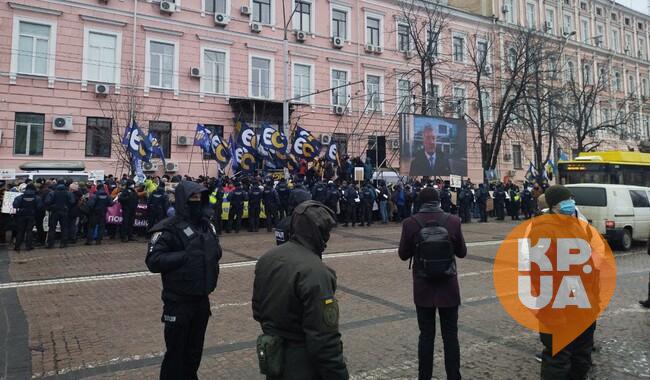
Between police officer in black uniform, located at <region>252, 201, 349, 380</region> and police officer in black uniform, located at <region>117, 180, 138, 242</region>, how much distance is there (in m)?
13.0

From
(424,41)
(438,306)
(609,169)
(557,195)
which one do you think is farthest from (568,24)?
(438,306)

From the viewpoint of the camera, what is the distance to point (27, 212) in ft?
39.7

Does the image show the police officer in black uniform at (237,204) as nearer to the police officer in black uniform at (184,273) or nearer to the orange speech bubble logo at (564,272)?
the police officer in black uniform at (184,273)

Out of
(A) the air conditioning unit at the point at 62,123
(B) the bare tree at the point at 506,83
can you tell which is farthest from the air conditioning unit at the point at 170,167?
(B) the bare tree at the point at 506,83

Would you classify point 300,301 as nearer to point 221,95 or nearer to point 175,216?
point 175,216

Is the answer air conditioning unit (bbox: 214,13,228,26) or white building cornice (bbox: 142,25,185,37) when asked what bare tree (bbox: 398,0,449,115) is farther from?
white building cornice (bbox: 142,25,185,37)

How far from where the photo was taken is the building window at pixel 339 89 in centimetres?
2906

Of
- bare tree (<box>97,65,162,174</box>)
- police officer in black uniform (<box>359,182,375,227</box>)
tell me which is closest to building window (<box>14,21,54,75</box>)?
bare tree (<box>97,65,162,174</box>)

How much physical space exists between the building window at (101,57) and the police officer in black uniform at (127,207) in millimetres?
10003

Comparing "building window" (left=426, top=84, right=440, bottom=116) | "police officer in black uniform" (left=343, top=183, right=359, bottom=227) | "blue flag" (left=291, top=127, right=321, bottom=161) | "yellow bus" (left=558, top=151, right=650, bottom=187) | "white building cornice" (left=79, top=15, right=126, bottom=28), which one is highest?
"white building cornice" (left=79, top=15, right=126, bottom=28)

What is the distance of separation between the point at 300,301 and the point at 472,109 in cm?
3486

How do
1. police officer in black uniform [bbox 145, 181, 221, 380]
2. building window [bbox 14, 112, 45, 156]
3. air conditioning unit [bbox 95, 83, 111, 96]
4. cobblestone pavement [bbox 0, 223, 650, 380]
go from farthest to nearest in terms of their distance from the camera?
air conditioning unit [bbox 95, 83, 111, 96] < building window [bbox 14, 112, 45, 156] < cobblestone pavement [bbox 0, 223, 650, 380] < police officer in black uniform [bbox 145, 181, 221, 380]

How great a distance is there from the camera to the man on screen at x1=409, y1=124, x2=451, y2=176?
73.6 feet

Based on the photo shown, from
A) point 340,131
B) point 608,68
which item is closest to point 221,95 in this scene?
point 340,131
